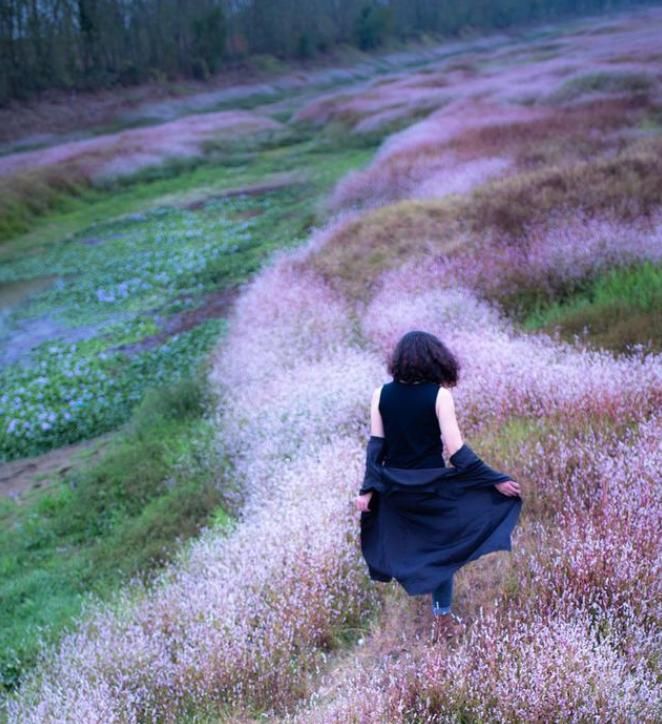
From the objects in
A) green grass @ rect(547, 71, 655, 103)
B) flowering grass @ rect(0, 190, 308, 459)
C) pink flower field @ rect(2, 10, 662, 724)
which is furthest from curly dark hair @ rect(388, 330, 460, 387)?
green grass @ rect(547, 71, 655, 103)

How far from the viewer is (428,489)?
3.72 meters

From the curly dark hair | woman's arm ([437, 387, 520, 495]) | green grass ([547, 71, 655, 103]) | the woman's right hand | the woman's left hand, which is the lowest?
the woman's left hand

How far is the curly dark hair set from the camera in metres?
3.69

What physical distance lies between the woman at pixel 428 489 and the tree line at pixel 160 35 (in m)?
44.4

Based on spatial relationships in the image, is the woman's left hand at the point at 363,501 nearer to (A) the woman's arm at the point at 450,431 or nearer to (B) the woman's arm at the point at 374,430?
(B) the woman's arm at the point at 374,430

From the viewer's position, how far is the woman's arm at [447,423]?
3.65 meters

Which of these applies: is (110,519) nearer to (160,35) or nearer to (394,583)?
(394,583)

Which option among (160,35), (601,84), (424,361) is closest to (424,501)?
(424,361)

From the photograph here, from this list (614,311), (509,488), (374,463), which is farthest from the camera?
(614,311)

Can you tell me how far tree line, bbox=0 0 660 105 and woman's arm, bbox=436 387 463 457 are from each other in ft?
146

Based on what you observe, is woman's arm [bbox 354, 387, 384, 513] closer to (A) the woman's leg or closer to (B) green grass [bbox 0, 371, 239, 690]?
(A) the woman's leg

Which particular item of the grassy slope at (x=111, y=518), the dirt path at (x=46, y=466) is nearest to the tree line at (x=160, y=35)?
the dirt path at (x=46, y=466)

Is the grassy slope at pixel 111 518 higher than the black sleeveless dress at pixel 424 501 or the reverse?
the reverse

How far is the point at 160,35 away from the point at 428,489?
57.4m
